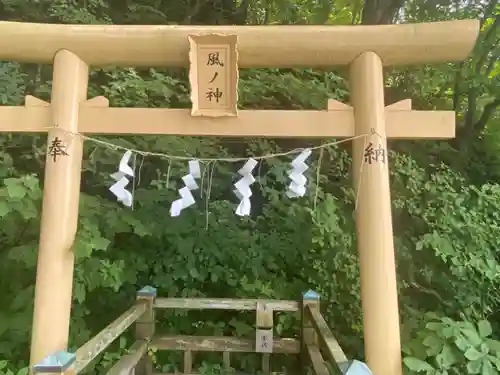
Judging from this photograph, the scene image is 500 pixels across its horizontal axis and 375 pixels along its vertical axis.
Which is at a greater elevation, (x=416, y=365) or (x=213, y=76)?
(x=213, y=76)

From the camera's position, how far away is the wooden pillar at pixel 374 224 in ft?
9.55

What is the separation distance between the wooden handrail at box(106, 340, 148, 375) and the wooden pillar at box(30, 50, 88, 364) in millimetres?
356

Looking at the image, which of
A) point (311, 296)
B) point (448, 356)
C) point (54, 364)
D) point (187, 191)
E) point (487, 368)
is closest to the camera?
point (54, 364)

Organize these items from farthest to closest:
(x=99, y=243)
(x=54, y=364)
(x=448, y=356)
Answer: (x=99, y=243) → (x=448, y=356) → (x=54, y=364)

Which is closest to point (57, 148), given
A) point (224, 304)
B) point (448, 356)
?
point (224, 304)

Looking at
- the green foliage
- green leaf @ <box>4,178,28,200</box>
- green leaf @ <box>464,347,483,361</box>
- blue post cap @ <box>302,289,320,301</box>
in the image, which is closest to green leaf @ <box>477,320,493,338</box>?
the green foliage

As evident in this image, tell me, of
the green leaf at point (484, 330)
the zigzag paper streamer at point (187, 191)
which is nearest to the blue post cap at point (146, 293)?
the zigzag paper streamer at point (187, 191)

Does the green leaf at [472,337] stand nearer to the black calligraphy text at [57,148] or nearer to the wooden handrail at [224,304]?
the wooden handrail at [224,304]

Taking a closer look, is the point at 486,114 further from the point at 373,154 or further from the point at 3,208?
the point at 3,208

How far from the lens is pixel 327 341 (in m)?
2.76

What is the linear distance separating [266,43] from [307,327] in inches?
88.3

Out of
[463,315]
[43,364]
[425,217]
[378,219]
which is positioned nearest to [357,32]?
[378,219]

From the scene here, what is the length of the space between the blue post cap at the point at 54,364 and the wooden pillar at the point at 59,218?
0.83 m

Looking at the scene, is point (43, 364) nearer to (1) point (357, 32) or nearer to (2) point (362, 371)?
(2) point (362, 371)
